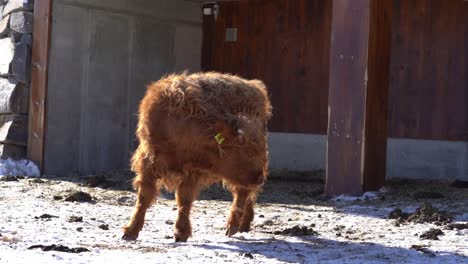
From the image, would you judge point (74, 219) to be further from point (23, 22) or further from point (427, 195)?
point (23, 22)

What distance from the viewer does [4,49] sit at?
12.1 m

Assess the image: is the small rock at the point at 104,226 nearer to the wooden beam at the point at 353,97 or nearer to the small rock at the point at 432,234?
the small rock at the point at 432,234

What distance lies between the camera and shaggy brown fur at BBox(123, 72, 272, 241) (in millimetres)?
6633

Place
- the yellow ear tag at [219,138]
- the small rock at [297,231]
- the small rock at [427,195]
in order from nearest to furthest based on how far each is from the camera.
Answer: the yellow ear tag at [219,138] < the small rock at [297,231] < the small rock at [427,195]

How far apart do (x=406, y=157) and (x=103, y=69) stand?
4.42 metres

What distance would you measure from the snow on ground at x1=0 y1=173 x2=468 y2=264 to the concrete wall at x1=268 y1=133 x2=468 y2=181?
1.15 meters

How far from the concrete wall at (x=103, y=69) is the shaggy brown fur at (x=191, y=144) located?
16.7ft

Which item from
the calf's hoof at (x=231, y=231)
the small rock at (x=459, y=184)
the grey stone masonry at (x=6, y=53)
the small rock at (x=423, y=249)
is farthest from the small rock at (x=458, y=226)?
the grey stone masonry at (x=6, y=53)

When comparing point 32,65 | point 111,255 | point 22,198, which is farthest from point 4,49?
point 111,255

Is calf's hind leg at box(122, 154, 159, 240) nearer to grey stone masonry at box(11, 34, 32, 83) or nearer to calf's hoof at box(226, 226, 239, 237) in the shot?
calf's hoof at box(226, 226, 239, 237)

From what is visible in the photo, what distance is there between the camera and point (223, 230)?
7.51 m

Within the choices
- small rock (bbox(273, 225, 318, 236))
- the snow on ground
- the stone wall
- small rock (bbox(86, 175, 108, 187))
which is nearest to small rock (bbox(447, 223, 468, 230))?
the snow on ground

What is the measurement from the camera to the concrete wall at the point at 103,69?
11.8 meters

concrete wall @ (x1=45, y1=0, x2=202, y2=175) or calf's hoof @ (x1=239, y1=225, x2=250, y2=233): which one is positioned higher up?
concrete wall @ (x1=45, y1=0, x2=202, y2=175)
